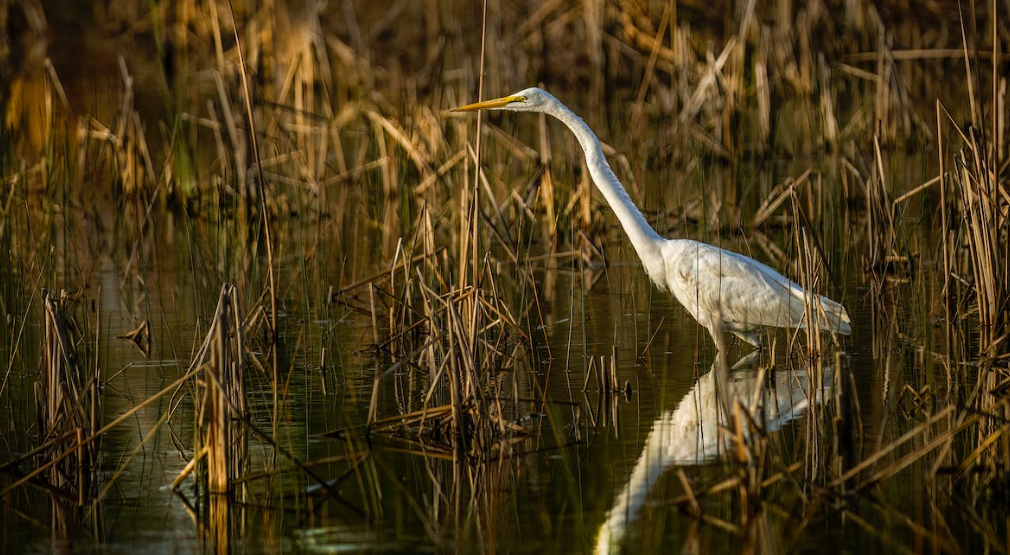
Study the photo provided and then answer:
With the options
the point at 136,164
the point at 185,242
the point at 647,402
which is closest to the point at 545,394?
the point at 647,402

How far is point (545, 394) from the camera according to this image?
561 centimetres

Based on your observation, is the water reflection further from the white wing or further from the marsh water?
the white wing

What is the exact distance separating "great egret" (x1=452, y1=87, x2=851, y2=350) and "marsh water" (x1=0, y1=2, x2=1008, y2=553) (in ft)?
0.57

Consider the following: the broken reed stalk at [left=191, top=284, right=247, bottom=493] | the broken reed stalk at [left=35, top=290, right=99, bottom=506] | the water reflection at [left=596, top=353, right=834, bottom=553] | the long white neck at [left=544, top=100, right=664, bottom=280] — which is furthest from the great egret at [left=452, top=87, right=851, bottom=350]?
the broken reed stalk at [left=35, top=290, right=99, bottom=506]

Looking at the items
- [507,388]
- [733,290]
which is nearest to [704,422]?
[507,388]

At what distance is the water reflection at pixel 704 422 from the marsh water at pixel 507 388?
17 mm

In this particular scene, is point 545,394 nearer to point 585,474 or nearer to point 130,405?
point 585,474

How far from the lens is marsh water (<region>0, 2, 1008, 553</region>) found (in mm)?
3992

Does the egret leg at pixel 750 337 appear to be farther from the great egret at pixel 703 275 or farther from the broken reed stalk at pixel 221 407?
the broken reed stalk at pixel 221 407

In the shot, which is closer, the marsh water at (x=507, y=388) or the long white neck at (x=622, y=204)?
the marsh water at (x=507, y=388)

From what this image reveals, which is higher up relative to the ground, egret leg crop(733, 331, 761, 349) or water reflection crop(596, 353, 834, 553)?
egret leg crop(733, 331, 761, 349)

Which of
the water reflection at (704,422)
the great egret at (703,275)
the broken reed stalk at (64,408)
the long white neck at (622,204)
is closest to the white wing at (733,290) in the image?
the great egret at (703,275)

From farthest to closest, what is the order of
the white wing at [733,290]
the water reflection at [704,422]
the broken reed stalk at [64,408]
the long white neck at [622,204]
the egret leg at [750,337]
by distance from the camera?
the long white neck at [622,204] < the egret leg at [750,337] < the white wing at [733,290] < the broken reed stalk at [64,408] < the water reflection at [704,422]

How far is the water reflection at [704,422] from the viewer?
4.11 meters
